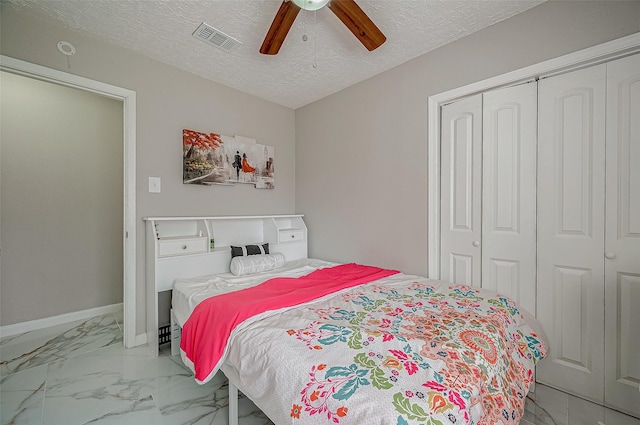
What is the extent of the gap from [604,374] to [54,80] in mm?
4072

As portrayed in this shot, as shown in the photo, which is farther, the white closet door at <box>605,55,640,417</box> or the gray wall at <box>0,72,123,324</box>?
the gray wall at <box>0,72,123,324</box>

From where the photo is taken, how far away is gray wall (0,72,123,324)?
8.27ft

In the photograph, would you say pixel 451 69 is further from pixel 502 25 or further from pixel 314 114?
pixel 314 114

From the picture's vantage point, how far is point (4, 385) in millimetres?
1748

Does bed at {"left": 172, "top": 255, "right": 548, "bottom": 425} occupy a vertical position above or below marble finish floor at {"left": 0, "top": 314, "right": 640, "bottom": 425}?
above

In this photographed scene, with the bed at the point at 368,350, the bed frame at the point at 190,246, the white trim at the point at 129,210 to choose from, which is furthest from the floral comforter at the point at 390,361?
the white trim at the point at 129,210

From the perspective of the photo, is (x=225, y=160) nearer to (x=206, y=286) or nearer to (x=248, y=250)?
(x=248, y=250)

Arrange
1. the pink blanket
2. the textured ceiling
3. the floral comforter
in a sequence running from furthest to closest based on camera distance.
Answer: the textured ceiling → the pink blanket → the floral comforter

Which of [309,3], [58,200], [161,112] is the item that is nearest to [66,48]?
[161,112]

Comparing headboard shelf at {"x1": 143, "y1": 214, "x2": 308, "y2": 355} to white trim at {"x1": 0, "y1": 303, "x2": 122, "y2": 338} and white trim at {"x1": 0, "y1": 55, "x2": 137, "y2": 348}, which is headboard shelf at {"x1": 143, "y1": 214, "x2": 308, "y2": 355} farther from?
white trim at {"x1": 0, "y1": 303, "x2": 122, "y2": 338}

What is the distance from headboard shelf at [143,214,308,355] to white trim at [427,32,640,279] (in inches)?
58.1

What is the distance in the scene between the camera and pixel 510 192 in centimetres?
190

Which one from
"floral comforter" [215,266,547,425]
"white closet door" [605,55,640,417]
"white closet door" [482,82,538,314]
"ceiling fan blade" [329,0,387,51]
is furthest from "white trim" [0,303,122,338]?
"white closet door" [605,55,640,417]

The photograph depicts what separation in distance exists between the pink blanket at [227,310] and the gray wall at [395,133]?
0.77 metres
